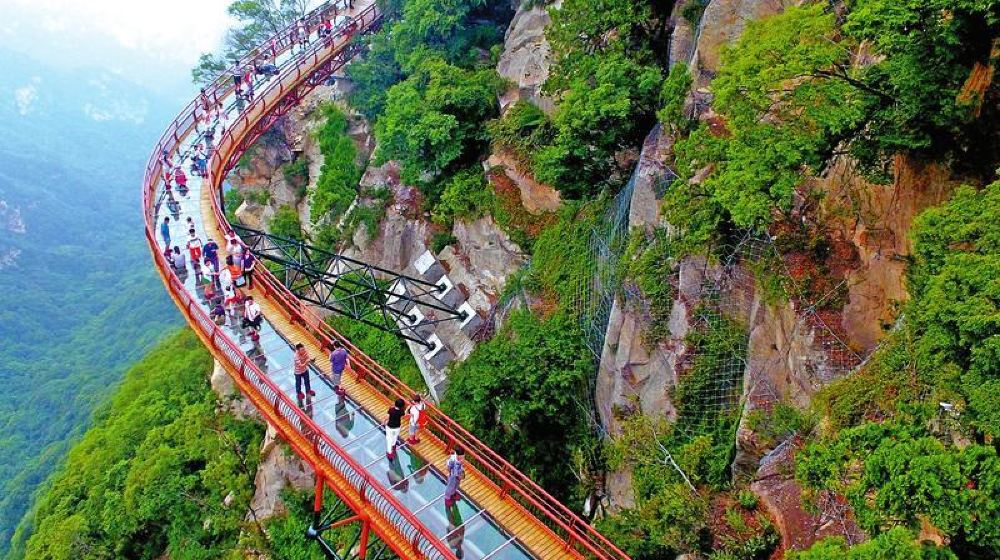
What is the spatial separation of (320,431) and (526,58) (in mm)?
14786

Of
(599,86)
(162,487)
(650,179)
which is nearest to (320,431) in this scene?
(650,179)

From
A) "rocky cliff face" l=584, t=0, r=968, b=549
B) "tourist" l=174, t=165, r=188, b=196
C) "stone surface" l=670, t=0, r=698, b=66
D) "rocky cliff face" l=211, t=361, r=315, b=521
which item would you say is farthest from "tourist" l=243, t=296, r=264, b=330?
"stone surface" l=670, t=0, r=698, b=66

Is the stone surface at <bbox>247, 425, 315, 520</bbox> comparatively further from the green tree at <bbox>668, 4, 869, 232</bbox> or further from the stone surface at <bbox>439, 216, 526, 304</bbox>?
the green tree at <bbox>668, 4, 869, 232</bbox>

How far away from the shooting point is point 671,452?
45.9 ft

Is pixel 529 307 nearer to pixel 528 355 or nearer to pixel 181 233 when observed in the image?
pixel 528 355

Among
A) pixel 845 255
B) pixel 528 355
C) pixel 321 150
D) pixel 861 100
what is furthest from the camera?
pixel 321 150

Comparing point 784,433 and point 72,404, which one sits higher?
point 784,433

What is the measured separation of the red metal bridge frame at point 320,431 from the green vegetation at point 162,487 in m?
10.3

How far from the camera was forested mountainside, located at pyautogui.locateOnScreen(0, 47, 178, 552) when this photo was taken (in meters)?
59.2

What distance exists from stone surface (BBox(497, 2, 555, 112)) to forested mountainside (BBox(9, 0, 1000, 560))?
12cm

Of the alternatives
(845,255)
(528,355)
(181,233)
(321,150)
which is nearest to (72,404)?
(321,150)

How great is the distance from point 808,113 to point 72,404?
2743 inches

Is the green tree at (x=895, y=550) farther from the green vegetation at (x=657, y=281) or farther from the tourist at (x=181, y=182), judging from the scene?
the tourist at (x=181, y=182)

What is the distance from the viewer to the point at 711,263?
1405 centimetres
